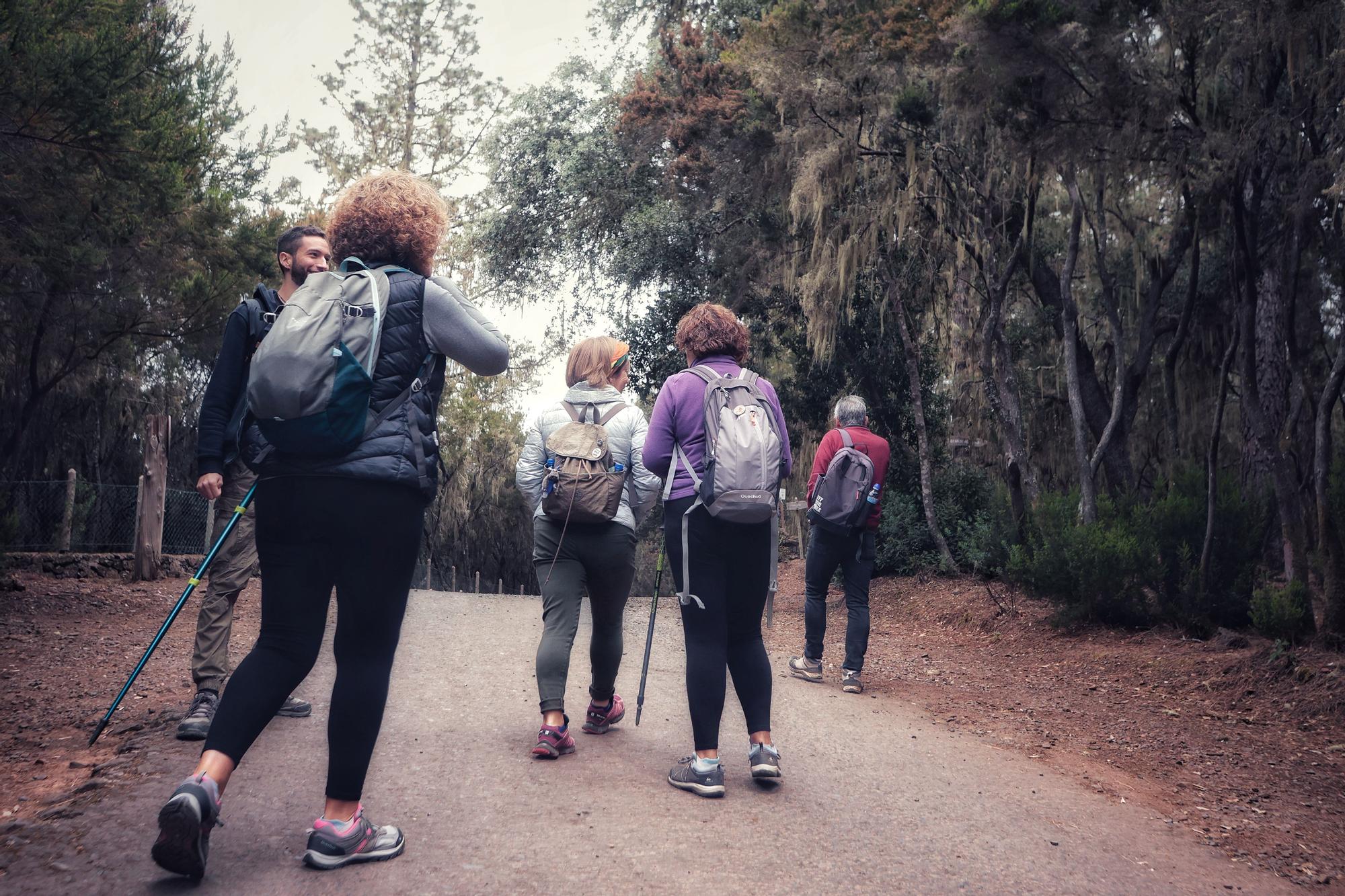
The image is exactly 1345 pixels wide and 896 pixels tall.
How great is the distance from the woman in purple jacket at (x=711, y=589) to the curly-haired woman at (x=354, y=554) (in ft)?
4.31

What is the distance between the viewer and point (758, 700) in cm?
434

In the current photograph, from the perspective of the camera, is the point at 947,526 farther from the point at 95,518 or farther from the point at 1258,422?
the point at 95,518

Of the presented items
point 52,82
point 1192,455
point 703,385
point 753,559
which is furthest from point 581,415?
point 1192,455

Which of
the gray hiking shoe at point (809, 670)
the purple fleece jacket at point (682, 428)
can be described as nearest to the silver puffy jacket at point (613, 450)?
the purple fleece jacket at point (682, 428)

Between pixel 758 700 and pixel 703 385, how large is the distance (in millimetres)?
1332

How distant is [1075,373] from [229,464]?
386 inches

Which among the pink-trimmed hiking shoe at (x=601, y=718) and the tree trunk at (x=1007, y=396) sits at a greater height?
the tree trunk at (x=1007, y=396)

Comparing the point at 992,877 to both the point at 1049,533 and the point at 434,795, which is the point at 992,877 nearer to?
the point at 434,795

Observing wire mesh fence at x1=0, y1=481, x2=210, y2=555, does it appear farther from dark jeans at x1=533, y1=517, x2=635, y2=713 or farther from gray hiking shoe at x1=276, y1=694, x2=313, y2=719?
dark jeans at x1=533, y1=517, x2=635, y2=713

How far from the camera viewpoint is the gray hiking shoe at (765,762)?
14.0 ft

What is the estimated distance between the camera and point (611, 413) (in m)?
4.90

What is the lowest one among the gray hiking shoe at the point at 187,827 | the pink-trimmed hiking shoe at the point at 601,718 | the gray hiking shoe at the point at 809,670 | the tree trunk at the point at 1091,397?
the gray hiking shoe at the point at 809,670

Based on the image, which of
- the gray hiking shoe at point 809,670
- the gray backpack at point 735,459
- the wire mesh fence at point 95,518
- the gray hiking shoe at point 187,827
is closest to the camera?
the gray hiking shoe at point 187,827

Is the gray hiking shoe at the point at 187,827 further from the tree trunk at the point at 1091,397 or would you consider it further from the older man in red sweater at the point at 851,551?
the tree trunk at the point at 1091,397
